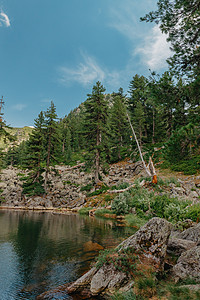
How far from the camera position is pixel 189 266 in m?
4.24

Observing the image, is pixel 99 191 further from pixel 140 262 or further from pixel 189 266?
pixel 189 266

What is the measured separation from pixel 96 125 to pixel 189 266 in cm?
2578

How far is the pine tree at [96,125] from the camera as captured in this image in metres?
28.0

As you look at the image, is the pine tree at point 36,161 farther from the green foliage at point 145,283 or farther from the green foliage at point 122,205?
the green foliage at point 145,283

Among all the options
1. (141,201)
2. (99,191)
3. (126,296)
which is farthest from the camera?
(99,191)

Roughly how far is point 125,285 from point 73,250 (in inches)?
181

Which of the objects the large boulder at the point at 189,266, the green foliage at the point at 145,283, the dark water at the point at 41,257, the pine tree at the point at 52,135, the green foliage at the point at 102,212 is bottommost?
the green foliage at the point at 102,212

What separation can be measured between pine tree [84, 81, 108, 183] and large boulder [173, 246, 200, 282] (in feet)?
75.7

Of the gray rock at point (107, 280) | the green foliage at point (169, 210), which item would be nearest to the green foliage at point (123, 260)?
the gray rock at point (107, 280)

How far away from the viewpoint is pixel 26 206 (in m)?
26.5

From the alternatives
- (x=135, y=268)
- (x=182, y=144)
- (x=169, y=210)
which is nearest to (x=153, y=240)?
(x=135, y=268)

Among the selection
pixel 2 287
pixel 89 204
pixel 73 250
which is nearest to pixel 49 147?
pixel 89 204

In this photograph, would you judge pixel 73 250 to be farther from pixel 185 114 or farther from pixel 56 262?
pixel 185 114

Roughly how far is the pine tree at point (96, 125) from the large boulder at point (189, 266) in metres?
23.1
